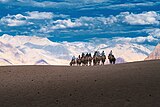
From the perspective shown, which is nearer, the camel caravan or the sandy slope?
the sandy slope

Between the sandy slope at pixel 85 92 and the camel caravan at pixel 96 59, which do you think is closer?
the sandy slope at pixel 85 92

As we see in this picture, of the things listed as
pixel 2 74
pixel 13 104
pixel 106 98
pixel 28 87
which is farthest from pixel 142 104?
pixel 2 74

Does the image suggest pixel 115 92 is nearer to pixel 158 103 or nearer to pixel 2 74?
pixel 158 103

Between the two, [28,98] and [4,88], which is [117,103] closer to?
[28,98]

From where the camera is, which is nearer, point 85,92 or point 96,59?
point 85,92

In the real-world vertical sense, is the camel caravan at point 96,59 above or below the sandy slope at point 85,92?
above

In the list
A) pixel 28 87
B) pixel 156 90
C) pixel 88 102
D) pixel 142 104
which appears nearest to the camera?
pixel 142 104

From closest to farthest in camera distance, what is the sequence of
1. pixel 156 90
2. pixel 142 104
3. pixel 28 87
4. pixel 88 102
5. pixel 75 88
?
pixel 142 104 < pixel 88 102 < pixel 156 90 < pixel 75 88 < pixel 28 87

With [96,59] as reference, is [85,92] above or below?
below

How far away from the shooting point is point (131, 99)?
2423 cm

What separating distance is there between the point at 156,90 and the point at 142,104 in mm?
4783

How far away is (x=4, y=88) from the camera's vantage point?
3381 centimetres

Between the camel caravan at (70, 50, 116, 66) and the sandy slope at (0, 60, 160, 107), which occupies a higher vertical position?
the camel caravan at (70, 50, 116, 66)

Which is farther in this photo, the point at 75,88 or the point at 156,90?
the point at 75,88
